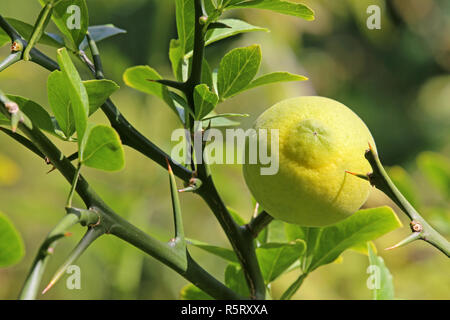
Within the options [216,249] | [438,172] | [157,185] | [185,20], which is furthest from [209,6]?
[157,185]

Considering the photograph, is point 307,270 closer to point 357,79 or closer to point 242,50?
point 242,50

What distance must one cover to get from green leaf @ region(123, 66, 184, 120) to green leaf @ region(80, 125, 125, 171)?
120 mm

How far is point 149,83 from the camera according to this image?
0.50 metres

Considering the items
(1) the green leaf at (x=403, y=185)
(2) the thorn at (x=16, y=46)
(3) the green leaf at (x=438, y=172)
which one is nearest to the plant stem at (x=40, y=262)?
(2) the thorn at (x=16, y=46)

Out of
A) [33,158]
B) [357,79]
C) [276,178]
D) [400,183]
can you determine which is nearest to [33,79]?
[33,158]

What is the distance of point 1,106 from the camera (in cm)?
32

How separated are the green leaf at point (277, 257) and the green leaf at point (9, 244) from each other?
24cm

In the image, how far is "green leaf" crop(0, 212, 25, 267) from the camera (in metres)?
0.33

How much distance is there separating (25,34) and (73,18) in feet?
0.17

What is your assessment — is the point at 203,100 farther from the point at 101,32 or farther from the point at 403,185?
the point at 403,185

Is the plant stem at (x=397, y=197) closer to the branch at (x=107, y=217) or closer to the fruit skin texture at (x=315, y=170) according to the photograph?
the fruit skin texture at (x=315, y=170)

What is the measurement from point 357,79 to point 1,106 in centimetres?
509

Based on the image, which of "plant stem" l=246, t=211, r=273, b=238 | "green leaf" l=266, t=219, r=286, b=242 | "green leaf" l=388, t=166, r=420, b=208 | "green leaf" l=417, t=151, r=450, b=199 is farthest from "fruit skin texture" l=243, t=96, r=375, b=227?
"green leaf" l=417, t=151, r=450, b=199

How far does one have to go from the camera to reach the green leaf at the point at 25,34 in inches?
17.9
